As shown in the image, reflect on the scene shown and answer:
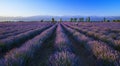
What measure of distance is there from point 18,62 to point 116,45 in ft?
17.8

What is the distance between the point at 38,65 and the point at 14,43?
214 inches

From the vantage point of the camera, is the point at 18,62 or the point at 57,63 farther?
the point at 18,62

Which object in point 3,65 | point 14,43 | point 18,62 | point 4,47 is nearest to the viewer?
point 3,65

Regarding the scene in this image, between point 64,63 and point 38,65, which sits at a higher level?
point 64,63

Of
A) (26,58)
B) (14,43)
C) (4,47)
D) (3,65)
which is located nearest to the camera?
(3,65)

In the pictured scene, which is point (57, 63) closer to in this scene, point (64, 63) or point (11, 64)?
point (64, 63)

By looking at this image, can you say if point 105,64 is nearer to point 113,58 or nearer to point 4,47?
point 113,58

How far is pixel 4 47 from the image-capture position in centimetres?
875

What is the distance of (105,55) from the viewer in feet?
17.1

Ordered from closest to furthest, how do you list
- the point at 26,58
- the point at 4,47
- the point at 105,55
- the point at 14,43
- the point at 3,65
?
the point at 3,65
the point at 105,55
the point at 26,58
the point at 4,47
the point at 14,43

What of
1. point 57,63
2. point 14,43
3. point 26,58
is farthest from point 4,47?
point 57,63

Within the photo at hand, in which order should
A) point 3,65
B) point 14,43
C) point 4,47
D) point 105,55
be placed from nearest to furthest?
1. point 3,65
2. point 105,55
3. point 4,47
4. point 14,43

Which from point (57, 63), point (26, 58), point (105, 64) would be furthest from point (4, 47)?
point (105, 64)

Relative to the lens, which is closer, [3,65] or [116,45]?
[3,65]
